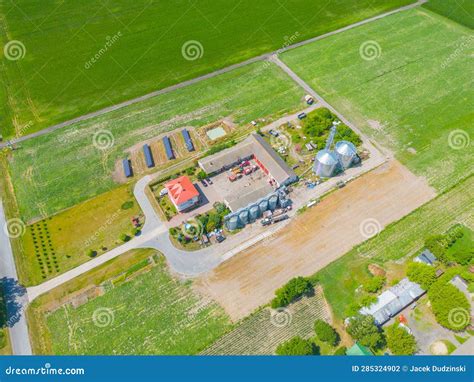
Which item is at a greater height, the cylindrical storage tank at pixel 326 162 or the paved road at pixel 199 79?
the paved road at pixel 199 79

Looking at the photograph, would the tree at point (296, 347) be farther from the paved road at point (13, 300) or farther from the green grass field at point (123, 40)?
the green grass field at point (123, 40)

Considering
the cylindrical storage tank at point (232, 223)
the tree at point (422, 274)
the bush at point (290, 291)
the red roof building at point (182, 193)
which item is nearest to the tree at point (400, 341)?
the tree at point (422, 274)

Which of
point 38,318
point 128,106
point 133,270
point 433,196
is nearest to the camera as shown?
point 38,318

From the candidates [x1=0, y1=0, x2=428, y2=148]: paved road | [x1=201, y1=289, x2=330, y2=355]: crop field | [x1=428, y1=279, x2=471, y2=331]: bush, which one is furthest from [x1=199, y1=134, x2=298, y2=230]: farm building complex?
[x1=428, y1=279, x2=471, y2=331]: bush

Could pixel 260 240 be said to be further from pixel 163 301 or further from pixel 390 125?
pixel 390 125

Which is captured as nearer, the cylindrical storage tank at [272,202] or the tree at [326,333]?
the tree at [326,333]

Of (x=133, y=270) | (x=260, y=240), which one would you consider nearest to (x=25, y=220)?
(x=133, y=270)
